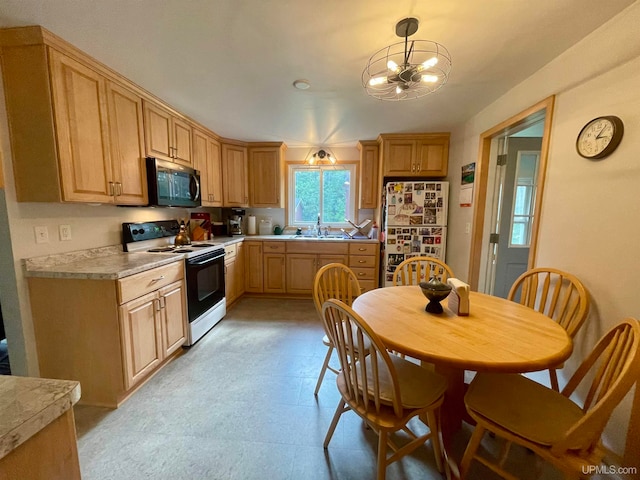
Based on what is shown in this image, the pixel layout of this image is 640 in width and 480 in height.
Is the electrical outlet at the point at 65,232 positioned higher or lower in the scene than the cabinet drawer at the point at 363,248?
higher

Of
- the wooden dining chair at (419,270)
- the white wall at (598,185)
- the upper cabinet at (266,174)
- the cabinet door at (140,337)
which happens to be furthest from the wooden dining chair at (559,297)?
the upper cabinet at (266,174)

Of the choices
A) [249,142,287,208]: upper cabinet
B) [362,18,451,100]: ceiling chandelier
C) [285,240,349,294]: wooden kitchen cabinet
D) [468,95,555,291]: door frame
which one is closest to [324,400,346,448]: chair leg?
[362,18,451,100]: ceiling chandelier

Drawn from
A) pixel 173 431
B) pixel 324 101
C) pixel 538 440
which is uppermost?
pixel 324 101

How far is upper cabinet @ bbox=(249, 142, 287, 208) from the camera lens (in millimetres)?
3900

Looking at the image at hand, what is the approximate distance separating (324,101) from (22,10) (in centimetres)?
192

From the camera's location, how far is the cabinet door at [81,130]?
161 centimetres

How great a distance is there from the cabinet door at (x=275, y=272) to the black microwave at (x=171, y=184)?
1220 millimetres

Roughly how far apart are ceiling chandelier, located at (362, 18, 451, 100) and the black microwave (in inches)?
76.6

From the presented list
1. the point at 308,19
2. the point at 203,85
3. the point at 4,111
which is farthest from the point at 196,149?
the point at 308,19

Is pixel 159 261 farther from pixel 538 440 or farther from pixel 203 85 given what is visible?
pixel 538 440

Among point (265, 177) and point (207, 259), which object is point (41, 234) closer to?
point (207, 259)

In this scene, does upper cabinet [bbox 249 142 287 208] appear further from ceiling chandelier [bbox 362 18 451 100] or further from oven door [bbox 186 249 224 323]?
ceiling chandelier [bbox 362 18 451 100]

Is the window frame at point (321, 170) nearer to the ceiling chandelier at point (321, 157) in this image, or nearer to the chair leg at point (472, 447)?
the ceiling chandelier at point (321, 157)

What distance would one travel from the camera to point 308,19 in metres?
1.40
